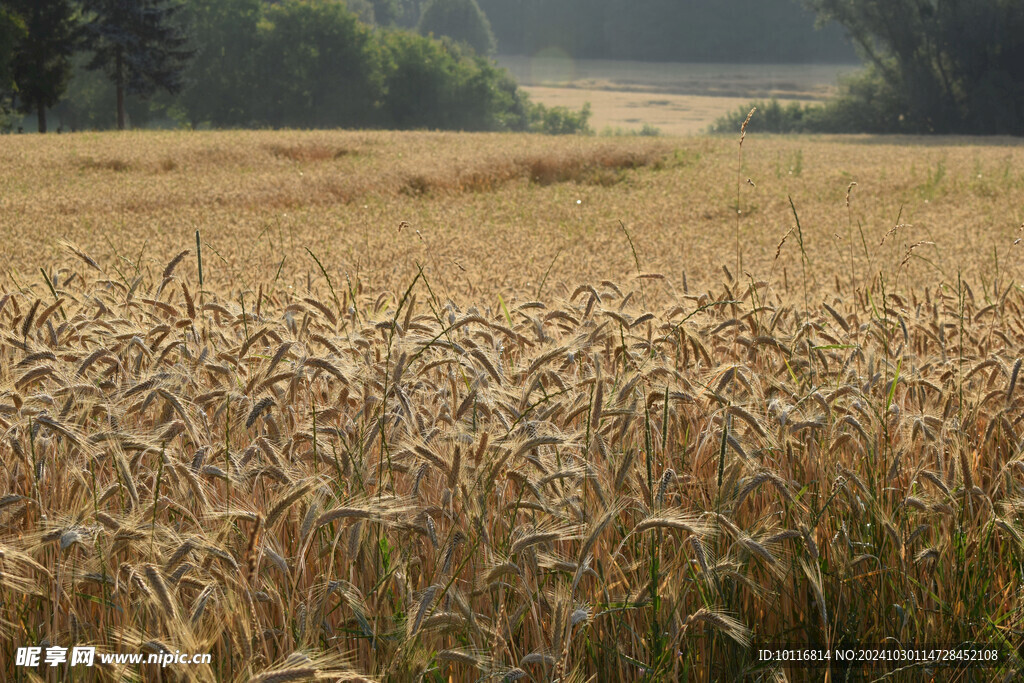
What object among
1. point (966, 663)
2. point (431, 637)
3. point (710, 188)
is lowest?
point (966, 663)

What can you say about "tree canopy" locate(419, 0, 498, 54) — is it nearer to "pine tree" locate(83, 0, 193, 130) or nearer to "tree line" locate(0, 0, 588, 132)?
"tree line" locate(0, 0, 588, 132)

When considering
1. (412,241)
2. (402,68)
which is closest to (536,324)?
(412,241)

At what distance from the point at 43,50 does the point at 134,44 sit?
3132mm

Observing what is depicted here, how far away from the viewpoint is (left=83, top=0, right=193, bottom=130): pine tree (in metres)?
29.5

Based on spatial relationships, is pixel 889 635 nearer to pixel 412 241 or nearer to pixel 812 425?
pixel 812 425

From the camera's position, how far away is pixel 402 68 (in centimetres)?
5153

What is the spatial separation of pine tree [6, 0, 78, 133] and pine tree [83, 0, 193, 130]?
839 mm

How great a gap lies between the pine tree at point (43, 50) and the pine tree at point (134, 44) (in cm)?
84

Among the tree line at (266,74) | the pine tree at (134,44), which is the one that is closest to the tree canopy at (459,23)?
the tree line at (266,74)

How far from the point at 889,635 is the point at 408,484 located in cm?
106

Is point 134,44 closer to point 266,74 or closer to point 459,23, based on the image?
point 266,74

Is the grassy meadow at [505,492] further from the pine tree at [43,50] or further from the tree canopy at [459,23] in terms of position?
the tree canopy at [459,23]

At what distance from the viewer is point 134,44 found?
3020 centimetres

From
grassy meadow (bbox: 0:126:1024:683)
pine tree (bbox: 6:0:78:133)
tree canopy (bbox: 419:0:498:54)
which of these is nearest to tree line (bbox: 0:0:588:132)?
pine tree (bbox: 6:0:78:133)
